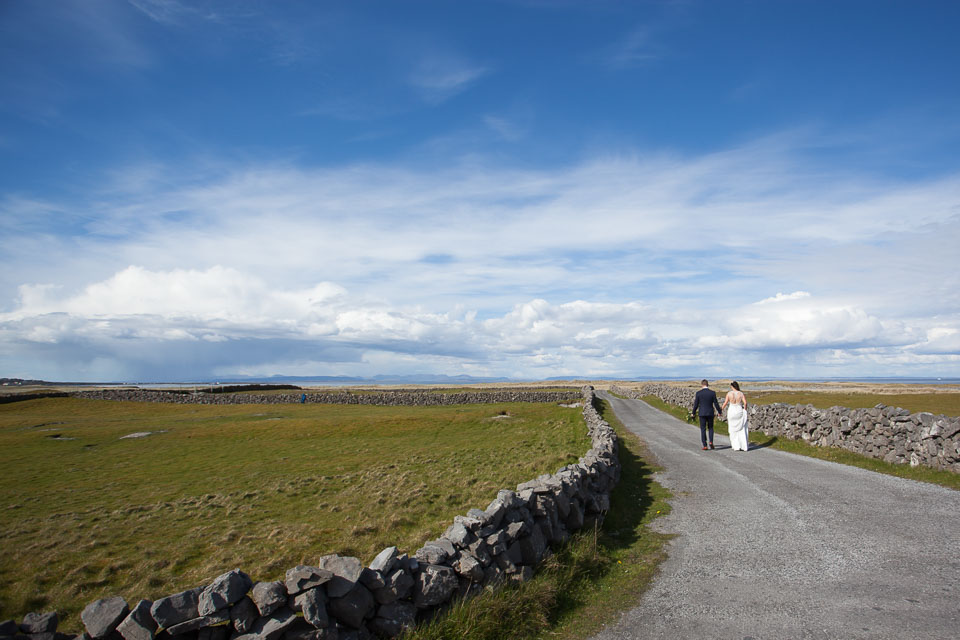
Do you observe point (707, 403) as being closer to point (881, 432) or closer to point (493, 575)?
point (881, 432)

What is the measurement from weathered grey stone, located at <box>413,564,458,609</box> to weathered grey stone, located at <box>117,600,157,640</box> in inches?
105

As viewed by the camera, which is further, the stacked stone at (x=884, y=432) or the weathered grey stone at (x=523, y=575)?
the stacked stone at (x=884, y=432)

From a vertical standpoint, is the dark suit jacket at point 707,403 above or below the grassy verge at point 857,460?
above

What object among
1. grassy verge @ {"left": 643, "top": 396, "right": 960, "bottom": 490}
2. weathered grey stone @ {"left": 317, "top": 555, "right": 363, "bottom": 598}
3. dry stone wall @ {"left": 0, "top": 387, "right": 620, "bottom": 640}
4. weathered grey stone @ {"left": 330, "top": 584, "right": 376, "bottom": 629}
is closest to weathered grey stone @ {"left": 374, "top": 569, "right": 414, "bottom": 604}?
dry stone wall @ {"left": 0, "top": 387, "right": 620, "bottom": 640}

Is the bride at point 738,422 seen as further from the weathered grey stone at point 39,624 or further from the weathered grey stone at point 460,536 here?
the weathered grey stone at point 39,624

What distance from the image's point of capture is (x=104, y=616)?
4879 mm

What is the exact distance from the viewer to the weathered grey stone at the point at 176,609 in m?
4.93

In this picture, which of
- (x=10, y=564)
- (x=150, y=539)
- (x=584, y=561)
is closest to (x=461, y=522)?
(x=584, y=561)

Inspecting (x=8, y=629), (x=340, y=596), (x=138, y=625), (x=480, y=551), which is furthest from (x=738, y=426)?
(x=8, y=629)

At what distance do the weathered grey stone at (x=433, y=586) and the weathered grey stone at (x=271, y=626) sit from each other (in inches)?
58.4

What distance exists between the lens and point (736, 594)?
703 centimetres

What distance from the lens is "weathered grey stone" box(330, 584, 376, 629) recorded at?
5.66 meters

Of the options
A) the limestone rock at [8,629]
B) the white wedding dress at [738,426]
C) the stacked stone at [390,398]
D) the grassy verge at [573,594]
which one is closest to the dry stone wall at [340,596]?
the limestone rock at [8,629]

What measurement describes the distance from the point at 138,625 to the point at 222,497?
13.4m
